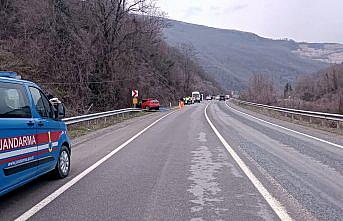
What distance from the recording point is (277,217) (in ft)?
19.6

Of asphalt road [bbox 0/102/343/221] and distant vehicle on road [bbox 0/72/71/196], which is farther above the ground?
distant vehicle on road [bbox 0/72/71/196]

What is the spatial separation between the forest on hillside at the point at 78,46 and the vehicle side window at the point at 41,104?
2127cm

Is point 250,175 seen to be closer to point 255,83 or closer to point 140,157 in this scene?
point 140,157

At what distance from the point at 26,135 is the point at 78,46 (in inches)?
1400

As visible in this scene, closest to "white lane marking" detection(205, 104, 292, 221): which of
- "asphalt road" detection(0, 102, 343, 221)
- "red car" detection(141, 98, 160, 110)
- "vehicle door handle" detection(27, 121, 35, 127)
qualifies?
"asphalt road" detection(0, 102, 343, 221)

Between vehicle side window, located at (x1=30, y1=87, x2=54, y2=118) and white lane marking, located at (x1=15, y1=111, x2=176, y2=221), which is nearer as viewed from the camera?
white lane marking, located at (x1=15, y1=111, x2=176, y2=221)

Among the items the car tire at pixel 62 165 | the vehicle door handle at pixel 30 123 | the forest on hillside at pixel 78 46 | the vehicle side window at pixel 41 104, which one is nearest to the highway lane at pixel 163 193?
the car tire at pixel 62 165

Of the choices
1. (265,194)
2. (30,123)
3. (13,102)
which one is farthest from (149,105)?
(13,102)

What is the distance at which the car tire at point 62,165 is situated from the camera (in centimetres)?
874

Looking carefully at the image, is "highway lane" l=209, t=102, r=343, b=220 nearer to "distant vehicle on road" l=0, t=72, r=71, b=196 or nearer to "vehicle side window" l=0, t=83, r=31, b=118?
"distant vehicle on road" l=0, t=72, r=71, b=196

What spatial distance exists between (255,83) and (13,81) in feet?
289

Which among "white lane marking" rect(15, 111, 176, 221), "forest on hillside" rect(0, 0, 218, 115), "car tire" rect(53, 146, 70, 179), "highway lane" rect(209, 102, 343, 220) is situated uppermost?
"forest on hillside" rect(0, 0, 218, 115)

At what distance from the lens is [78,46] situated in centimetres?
4134

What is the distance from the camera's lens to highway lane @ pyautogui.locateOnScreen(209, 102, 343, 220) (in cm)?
655
